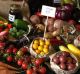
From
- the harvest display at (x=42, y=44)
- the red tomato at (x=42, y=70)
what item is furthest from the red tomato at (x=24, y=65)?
the red tomato at (x=42, y=70)

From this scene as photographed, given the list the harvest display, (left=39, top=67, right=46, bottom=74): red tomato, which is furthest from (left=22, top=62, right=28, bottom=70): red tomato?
(left=39, top=67, right=46, bottom=74): red tomato

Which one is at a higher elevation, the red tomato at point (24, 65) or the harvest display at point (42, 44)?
the harvest display at point (42, 44)

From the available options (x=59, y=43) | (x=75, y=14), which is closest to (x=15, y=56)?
(x=59, y=43)

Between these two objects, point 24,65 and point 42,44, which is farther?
point 42,44

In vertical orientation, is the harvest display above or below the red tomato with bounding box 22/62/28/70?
above

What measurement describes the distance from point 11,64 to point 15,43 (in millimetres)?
207

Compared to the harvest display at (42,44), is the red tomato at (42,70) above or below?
below

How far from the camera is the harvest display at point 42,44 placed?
1707 mm

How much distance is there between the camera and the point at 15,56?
185 centimetres

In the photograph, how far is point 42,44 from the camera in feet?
6.12

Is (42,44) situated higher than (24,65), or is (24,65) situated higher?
(42,44)

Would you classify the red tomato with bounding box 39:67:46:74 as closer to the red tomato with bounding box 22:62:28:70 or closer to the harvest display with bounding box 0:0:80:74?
the harvest display with bounding box 0:0:80:74

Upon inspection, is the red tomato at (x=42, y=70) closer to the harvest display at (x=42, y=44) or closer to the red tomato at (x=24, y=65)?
the harvest display at (x=42, y=44)

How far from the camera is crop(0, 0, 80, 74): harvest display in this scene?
171cm
